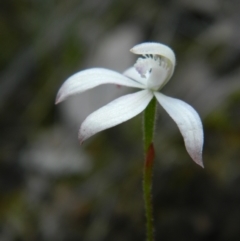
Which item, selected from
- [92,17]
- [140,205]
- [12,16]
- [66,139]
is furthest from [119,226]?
[12,16]

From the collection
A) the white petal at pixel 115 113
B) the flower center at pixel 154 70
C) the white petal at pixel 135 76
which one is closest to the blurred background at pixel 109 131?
the white petal at pixel 135 76

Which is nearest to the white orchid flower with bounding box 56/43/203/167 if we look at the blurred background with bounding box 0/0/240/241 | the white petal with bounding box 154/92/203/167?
the white petal with bounding box 154/92/203/167

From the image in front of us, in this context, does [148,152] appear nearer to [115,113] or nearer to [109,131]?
[115,113]

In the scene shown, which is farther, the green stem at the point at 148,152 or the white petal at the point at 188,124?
the green stem at the point at 148,152

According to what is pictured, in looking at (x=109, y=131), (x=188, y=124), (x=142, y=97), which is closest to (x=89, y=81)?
(x=142, y=97)

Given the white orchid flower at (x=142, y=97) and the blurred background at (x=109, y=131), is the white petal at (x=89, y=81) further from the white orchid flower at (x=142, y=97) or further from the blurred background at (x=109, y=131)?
the blurred background at (x=109, y=131)

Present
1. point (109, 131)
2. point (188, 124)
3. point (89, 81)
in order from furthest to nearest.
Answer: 1. point (109, 131)
2. point (89, 81)
3. point (188, 124)

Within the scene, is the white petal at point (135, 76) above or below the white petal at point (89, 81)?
above
